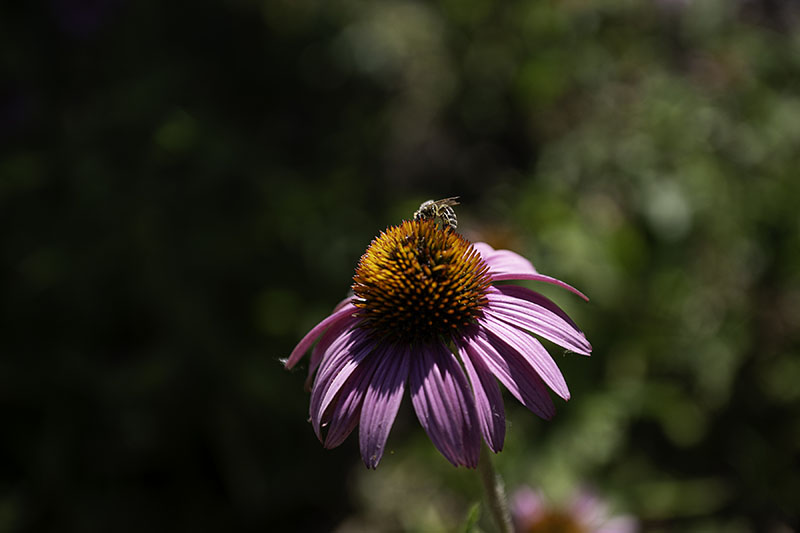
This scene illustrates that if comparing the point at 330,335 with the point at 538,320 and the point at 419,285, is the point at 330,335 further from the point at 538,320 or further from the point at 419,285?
the point at 538,320

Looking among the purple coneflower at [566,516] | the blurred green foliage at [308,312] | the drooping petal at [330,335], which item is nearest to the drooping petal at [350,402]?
the drooping petal at [330,335]

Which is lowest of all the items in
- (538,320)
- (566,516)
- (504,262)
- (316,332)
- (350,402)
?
(566,516)

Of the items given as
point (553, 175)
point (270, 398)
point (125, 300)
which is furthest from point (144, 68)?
point (553, 175)

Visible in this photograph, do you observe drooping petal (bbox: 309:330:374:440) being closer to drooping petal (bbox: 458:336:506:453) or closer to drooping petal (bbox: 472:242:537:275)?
drooping petal (bbox: 458:336:506:453)

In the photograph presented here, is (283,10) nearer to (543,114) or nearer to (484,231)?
(543,114)

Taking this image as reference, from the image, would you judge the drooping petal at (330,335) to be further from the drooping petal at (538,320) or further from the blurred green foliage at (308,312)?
the blurred green foliage at (308,312)

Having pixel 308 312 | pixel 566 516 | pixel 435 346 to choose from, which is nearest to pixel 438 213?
pixel 435 346

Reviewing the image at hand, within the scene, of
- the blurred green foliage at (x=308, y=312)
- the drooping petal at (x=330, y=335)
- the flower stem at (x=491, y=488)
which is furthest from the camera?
the blurred green foliage at (x=308, y=312)
